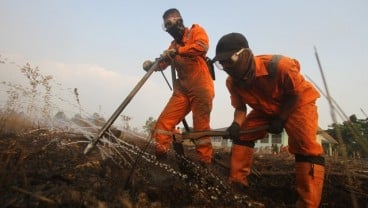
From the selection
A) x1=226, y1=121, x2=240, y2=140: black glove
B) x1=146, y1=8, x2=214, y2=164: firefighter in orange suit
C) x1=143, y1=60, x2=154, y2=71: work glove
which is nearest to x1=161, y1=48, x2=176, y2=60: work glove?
x1=146, y1=8, x2=214, y2=164: firefighter in orange suit

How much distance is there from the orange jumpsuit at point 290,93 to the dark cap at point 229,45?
0.27 meters

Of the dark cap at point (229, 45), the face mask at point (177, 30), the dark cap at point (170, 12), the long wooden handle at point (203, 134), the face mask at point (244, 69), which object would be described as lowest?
the long wooden handle at point (203, 134)

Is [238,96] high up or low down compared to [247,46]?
down

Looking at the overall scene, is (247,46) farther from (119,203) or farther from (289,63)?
(119,203)

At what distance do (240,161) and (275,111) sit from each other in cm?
70

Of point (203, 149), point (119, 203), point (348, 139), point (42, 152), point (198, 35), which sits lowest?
point (119, 203)

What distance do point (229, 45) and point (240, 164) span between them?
138 cm

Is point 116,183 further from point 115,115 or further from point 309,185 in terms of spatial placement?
point 309,185

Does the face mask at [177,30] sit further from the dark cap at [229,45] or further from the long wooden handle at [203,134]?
the long wooden handle at [203,134]

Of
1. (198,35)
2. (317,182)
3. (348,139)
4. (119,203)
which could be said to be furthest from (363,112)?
(348,139)

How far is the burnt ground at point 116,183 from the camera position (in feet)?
6.73

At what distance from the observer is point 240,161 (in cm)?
387

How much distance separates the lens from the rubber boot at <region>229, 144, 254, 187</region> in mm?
3822

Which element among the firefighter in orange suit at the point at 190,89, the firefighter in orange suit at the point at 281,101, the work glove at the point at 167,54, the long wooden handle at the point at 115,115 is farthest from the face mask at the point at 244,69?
the firefighter in orange suit at the point at 190,89
